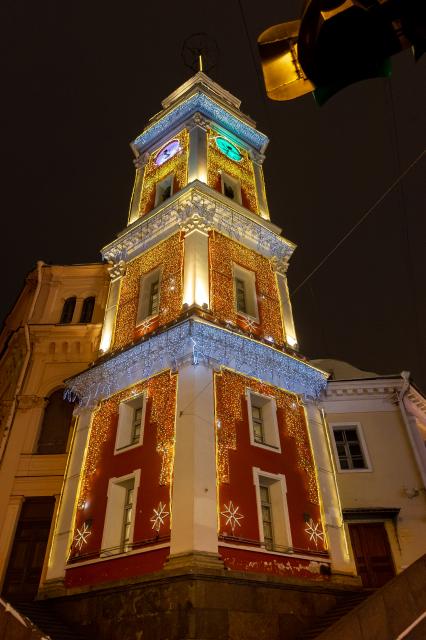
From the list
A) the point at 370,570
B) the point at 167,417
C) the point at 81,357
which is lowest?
the point at 370,570

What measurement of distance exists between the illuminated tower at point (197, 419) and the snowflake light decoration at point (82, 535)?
0.05m

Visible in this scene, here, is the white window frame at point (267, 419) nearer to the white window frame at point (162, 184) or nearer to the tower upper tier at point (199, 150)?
the tower upper tier at point (199, 150)

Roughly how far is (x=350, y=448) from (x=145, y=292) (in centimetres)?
1066

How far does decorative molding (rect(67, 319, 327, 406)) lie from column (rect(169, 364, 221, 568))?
78 centimetres

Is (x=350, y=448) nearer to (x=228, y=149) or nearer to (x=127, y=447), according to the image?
(x=127, y=447)

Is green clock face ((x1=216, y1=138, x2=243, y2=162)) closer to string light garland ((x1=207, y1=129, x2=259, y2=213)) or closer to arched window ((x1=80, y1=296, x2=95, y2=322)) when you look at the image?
string light garland ((x1=207, y1=129, x2=259, y2=213))

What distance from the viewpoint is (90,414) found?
707 inches

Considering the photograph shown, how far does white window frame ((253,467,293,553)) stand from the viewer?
1423 cm

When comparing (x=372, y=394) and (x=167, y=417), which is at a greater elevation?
(x=372, y=394)

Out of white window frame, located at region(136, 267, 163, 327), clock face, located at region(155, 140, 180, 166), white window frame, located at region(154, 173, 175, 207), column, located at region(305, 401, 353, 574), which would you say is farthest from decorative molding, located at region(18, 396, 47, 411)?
clock face, located at region(155, 140, 180, 166)

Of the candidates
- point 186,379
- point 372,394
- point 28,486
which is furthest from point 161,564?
→ point 372,394

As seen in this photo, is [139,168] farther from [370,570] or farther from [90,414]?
[370,570]

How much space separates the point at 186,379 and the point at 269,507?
4.69 meters

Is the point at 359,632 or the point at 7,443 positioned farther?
the point at 7,443
